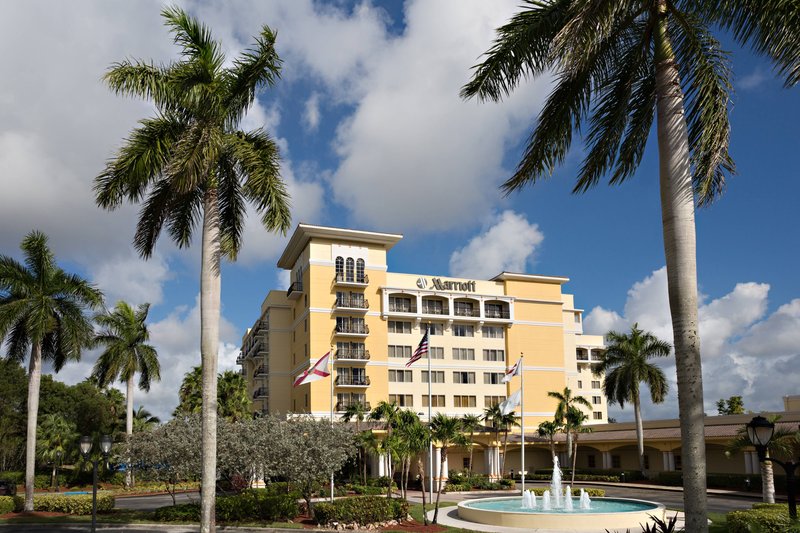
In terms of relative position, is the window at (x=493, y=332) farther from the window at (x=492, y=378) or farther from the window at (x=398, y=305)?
the window at (x=398, y=305)

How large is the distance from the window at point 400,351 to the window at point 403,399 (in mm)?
3695

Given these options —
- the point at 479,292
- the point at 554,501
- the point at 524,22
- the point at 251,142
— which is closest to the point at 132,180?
the point at 251,142

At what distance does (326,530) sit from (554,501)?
16.7 metres

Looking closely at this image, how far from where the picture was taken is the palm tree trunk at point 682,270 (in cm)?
1010

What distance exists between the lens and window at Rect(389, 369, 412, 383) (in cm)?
A: 6550

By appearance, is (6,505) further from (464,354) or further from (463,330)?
(463,330)

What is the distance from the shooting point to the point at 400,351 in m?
66.5

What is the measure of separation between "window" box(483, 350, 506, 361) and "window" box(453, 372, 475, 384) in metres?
2.40

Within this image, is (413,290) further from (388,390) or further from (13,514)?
(13,514)

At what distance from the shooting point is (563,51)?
35.1 ft

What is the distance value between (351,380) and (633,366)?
80.5 feet

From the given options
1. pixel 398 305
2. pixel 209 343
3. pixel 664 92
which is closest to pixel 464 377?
pixel 398 305

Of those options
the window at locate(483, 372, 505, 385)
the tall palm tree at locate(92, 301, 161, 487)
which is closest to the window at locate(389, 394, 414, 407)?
the window at locate(483, 372, 505, 385)

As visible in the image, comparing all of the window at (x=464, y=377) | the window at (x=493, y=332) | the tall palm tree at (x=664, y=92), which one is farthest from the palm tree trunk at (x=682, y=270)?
the window at (x=493, y=332)
